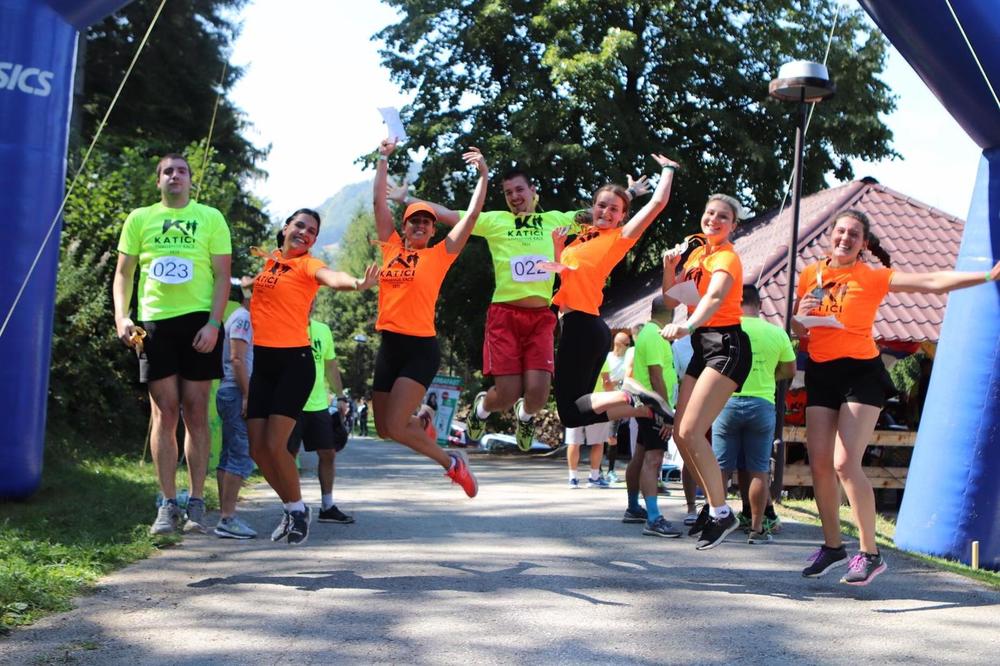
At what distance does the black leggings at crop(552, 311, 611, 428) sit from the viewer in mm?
7836

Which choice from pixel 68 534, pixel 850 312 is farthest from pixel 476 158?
pixel 68 534

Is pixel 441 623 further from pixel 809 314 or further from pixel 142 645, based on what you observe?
pixel 809 314

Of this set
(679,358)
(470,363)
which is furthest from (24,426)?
(470,363)

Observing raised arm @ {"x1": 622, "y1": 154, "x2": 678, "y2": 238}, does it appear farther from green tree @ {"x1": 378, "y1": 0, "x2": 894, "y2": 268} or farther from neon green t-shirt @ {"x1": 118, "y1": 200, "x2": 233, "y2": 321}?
green tree @ {"x1": 378, "y1": 0, "x2": 894, "y2": 268}

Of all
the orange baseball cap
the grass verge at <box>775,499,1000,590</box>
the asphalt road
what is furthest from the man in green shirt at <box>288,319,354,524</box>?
the grass verge at <box>775,499,1000,590</box>

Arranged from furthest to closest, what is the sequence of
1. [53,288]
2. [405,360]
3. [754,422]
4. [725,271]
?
[754,422] → [53,288] → [405,360] → [725,271]

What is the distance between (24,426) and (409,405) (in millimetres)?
3020

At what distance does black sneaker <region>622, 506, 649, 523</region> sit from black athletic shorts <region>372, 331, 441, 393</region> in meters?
2.77

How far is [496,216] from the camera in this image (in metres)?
8.05

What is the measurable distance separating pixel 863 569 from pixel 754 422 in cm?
244

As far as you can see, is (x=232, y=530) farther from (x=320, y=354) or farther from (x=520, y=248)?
(x=520, y=248)

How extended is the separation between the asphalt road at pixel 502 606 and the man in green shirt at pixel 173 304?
761 mm

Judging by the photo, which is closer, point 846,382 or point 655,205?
point 846,382

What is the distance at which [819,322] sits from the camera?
21.7 feet
